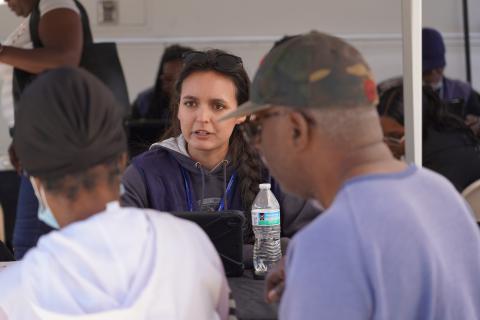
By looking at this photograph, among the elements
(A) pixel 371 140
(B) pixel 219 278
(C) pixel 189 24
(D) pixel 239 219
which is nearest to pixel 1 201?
(C) pixel 189 24

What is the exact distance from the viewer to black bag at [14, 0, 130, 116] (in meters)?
3.03

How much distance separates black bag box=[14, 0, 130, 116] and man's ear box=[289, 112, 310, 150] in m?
1.82

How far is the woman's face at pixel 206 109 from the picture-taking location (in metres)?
2.51

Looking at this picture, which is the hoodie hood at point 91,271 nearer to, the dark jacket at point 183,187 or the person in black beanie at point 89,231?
the person in black beanie at point 89,231

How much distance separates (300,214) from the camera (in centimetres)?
246

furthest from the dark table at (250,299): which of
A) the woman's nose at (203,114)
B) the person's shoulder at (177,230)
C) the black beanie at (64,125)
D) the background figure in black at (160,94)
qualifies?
the background figure in black at (160,94)

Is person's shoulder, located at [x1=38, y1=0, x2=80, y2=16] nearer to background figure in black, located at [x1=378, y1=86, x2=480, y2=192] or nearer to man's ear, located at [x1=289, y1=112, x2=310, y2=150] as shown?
background figure in black, located at [x1=378, y1=86, x2=480, y2=192]

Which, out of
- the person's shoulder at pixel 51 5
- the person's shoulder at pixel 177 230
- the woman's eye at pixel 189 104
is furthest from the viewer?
the person's shoulder at pixel 51 5

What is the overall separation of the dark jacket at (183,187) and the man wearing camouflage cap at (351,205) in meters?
1.11

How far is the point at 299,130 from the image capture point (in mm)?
1248

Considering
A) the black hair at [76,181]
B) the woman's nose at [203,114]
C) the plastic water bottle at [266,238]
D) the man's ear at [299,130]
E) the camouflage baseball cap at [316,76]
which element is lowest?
the plastic water bottle at [266,238]

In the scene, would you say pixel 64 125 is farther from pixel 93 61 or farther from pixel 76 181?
pixel 93 61

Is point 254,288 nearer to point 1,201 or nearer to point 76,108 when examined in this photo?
point 76,108

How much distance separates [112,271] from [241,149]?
1.36 m
